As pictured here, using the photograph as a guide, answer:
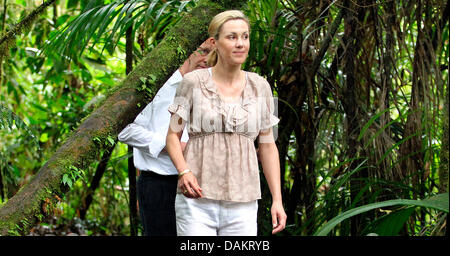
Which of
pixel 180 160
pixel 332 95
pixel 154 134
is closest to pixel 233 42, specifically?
pixel 180 160

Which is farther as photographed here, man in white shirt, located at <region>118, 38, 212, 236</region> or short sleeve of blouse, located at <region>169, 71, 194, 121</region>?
man in white shirt, located at <region>118, 38, 212, 236</region>

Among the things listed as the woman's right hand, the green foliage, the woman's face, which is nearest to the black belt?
the green foliage

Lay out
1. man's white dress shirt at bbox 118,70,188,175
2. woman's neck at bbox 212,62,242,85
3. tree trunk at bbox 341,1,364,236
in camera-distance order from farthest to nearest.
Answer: tree trunk at bbox 341,1,364,236
man's white dress shirt at bbox 118,70,188,175
woman's neck at bbox 212,62,242,85

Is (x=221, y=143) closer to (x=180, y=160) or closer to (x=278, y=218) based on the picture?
(x=180, y=160)

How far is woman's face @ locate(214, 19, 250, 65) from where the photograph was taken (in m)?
2.03

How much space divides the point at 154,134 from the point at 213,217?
2.31 ft

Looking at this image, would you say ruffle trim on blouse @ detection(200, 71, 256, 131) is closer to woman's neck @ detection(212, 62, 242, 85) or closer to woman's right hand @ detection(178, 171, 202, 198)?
woman's neck @ detection(212, 62, 242, 85)

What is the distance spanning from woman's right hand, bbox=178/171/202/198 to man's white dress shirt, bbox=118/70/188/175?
58cm

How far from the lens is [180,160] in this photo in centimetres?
200

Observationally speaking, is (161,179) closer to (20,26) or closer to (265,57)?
(20,26)

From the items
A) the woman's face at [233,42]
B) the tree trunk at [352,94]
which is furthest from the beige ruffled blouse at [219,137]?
the tree trunk at [352,94]

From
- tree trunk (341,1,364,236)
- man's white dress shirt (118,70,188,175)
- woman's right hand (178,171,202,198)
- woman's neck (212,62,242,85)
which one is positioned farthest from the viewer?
tree trunk (341,1,364,236)

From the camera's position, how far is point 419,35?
284cm
